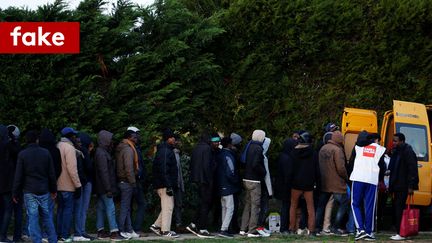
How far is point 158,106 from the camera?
17.7m

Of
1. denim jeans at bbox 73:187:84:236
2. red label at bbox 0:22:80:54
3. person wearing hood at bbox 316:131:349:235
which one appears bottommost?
denim jeans at bbox 73:187:84:236

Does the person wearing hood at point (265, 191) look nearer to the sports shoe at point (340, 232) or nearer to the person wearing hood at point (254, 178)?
the person wearing hood at point (254, 178)

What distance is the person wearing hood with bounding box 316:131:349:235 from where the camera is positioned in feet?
53.0

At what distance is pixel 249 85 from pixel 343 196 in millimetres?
3421

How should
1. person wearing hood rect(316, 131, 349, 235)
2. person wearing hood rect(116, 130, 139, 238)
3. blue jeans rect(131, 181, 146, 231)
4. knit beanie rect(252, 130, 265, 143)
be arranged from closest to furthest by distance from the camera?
1. person wearing hood rect(116, 130, 139, 238)
2. blue jeans rect(131, 181, 146, 231)
3. knit beanie rect(252, 130, 265, 143)
4. person wearing hood rect(316, 131, 349, 235)

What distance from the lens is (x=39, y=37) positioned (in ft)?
54.3

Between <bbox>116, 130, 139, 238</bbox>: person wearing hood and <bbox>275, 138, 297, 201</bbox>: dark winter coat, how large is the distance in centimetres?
265

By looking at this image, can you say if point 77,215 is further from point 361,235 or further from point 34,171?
point 361,235

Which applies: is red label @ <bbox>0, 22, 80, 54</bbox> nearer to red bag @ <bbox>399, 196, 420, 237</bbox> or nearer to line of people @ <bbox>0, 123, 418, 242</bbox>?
line of people @ <bbox>0, 123, 418, 242</bbox>

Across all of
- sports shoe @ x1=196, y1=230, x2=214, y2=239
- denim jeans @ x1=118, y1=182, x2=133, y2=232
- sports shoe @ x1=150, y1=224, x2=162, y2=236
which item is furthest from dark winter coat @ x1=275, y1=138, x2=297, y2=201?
denim jeans @ x1=118, y1=182, x2=133, y2=232

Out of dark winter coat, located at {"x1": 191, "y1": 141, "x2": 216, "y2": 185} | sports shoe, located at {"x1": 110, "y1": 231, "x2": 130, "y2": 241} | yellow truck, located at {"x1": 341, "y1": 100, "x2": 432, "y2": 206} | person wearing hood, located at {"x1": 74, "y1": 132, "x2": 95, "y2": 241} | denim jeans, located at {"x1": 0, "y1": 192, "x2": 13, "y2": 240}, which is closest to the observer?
denim jeans, located at {"x1": 0, "y1": 192, "x2": 13, "y2": 240}

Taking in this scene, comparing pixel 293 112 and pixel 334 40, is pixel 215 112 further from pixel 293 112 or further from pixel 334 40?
pixel 334 40

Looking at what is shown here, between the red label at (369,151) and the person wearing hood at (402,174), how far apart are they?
676mm

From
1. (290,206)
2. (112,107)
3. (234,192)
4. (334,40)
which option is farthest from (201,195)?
(334,40)
